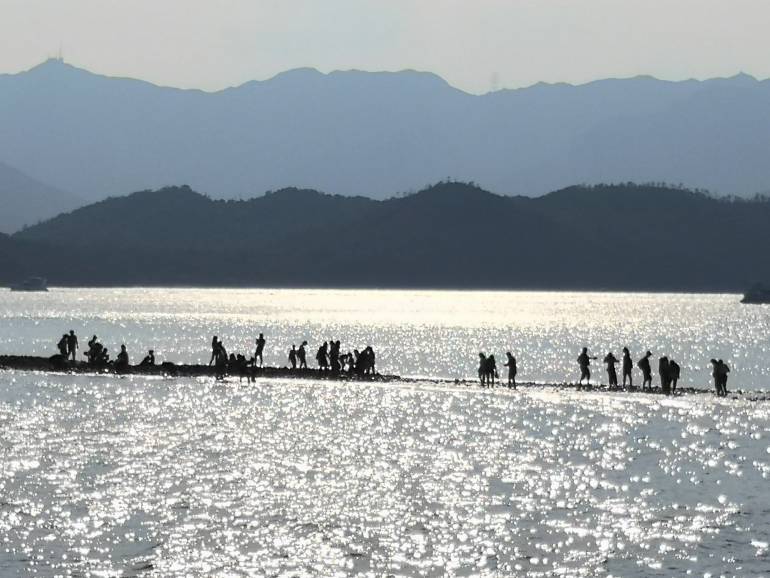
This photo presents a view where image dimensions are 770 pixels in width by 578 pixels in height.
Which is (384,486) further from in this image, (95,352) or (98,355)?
(98,355)

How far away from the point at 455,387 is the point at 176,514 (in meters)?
34.0

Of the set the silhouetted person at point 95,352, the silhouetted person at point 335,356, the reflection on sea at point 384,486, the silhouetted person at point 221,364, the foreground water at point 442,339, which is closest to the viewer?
the reflection on sea at point 384,486

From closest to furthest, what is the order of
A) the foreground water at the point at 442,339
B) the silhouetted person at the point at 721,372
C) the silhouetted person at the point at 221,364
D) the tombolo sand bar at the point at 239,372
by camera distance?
the silhouetted person at the point at 721,372 → the tombolo sand bar at the point at 239,372 → the silhouetted person at the point at 221,364 → the foreground water at the point at 442,339

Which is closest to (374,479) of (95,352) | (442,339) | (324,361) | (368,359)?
(368,359)

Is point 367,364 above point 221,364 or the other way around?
above

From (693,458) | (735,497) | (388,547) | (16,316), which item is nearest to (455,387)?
(693,458)

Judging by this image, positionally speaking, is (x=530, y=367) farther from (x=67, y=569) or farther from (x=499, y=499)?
(x=67, y=569)

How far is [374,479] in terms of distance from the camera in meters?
37.6

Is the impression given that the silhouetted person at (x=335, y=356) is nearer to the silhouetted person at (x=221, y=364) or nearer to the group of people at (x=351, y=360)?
the group of people at (x=351, y=360)

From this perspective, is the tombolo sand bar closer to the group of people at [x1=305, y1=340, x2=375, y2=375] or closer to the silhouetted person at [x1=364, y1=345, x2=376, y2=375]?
the group of people at [x1=305, y1=340, x2=375, y2=375]

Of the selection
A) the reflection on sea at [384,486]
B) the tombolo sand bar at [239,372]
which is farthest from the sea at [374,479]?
the tombolo sand bar at [239,372]

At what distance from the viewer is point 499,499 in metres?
34.5

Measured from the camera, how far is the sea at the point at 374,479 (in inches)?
1097

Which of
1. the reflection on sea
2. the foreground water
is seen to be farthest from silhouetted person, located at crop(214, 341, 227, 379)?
the foreground water
